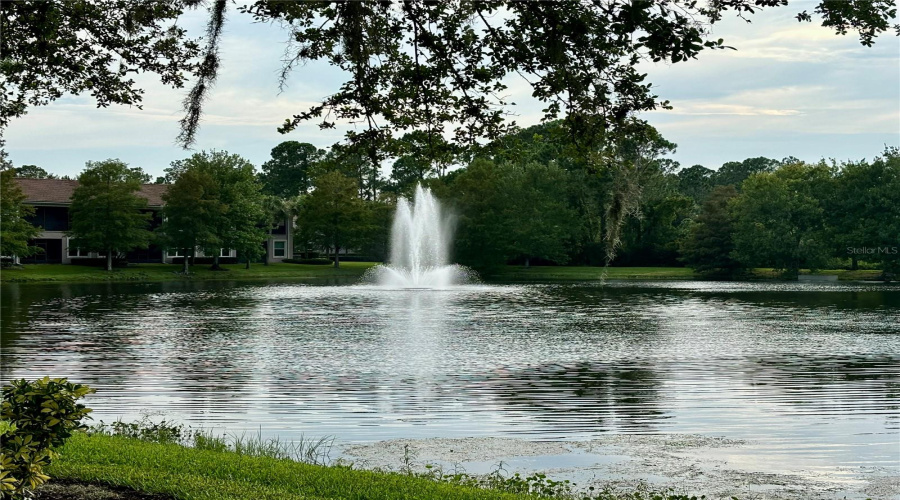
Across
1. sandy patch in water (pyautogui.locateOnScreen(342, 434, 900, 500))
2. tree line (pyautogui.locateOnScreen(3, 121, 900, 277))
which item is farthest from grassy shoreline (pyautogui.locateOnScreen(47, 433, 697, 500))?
tree line (pyautogui.locateOnScreen(3, 121, 900, 277))

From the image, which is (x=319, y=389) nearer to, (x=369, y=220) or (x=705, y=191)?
(x=369, y=220)

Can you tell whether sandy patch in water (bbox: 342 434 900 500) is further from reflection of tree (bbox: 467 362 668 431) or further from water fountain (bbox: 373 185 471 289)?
water fountain (bbox: 373 185 471 289)

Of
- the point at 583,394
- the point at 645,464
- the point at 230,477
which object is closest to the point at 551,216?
the point at 583,394

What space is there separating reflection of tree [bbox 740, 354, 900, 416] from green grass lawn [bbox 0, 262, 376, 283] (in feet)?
155

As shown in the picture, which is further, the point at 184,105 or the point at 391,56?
the point at 391,56

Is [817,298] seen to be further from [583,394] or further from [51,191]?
[51,191]

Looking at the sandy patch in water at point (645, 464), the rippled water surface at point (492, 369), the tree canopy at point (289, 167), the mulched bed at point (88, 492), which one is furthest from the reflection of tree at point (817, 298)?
the tree canopy at point (289, 167)

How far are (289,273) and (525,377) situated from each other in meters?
55.1

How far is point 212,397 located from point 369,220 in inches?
2626

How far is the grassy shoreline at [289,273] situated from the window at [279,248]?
24.5 ft

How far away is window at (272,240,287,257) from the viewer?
86.6 meters

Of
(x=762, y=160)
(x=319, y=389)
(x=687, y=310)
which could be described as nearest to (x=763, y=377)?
(x=319, y=389)

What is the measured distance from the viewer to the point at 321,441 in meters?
10.1

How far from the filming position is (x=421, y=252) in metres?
66.1
